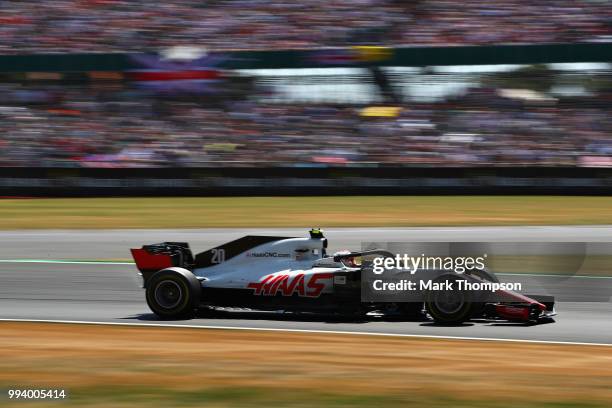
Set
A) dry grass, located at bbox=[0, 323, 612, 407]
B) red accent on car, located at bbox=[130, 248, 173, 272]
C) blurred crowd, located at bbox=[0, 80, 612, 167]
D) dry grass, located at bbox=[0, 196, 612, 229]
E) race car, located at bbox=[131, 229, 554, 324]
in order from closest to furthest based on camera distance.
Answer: dry grass, located at bbox=[0, 323, 612, 407]
race car, located at bbox=[131, 229, 554, 324]
red accent on car, located at bbox=[130, 248, 173, 272]
dry grass, located at bbox=[0, 196, 612, 229]
blurred crowd, located at bbox=[0, 80, 612, 167]

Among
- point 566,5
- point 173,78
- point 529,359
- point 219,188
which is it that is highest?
point 566,5

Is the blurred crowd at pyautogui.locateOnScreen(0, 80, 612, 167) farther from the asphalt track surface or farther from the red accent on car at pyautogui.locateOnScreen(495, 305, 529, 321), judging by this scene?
the red accent on car at pyautogui.locateOnScreen(495, 305, 529, 321)

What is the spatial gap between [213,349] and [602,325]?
3926 mm

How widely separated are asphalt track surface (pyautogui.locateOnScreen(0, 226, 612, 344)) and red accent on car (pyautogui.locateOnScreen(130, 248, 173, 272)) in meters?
0.54

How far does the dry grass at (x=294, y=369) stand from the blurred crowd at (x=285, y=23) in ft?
77.8

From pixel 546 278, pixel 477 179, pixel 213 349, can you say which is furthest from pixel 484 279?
pixel 477 179

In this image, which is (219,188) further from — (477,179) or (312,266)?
(312,266)

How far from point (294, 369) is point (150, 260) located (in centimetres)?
311

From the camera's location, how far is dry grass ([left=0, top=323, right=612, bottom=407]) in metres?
5.69

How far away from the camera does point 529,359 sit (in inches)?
282

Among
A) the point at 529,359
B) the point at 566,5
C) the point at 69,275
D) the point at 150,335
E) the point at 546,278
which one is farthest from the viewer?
the point at 566,5

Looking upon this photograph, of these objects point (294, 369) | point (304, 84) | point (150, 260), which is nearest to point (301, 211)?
point (304, 84)
